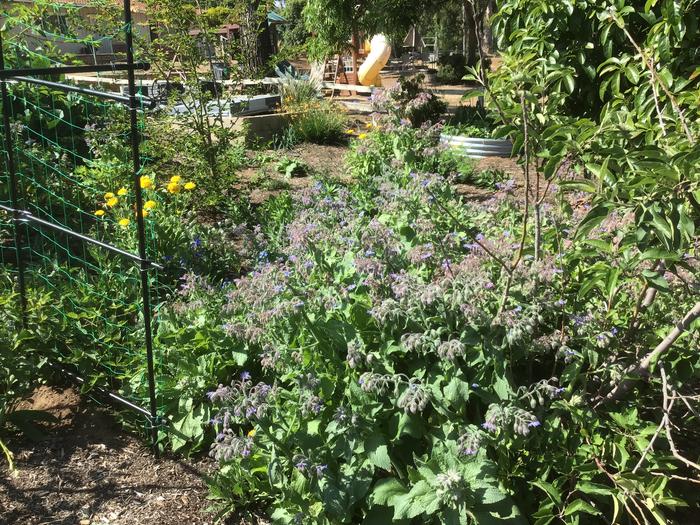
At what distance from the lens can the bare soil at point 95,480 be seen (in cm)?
280

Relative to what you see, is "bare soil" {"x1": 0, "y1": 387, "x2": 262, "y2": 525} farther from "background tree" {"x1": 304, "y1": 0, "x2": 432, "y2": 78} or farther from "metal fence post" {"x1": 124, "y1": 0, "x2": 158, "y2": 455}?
"background tree" {"x1": 304, "y1": 0, "x2": 432, "y2": 78}

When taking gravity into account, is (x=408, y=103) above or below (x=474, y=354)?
above

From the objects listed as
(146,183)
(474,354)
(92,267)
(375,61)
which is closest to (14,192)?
(92,267)

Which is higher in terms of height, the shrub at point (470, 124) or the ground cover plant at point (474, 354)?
the shrub at point (470, 124)

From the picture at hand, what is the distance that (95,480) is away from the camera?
2996mm

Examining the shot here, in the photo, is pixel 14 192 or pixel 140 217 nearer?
pixel 140 217

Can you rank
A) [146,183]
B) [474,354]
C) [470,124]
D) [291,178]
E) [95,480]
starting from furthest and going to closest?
1. [470,124]
2. [291,178]
3. [146,183]
4. [95,480]
5. [474,354]

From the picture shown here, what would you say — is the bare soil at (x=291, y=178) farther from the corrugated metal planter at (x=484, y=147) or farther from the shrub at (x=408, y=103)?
the corrugated metal planter at (x=484, y=147)

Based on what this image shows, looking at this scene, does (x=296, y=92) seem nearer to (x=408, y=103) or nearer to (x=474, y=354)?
(x=408, y=103)

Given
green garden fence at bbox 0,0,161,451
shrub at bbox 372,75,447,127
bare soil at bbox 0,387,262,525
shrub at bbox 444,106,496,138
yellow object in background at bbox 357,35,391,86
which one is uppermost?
yellow object in background at bbox 357,35,391,86

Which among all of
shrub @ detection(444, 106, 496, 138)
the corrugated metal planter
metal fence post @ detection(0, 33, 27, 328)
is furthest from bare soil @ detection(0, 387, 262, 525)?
shrub @ detection(444, 106, 496, 138)

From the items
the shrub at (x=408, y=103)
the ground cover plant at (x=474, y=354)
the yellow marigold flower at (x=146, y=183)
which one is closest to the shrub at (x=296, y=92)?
the shrub at (x=408, y=103)

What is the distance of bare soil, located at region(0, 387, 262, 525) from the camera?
2.80m

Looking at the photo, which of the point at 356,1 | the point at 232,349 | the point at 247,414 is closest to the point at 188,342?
the point at 232,349
